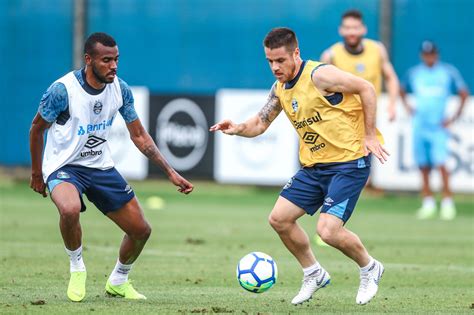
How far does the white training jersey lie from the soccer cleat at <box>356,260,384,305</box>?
2272 mm

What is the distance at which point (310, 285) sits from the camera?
9.23m

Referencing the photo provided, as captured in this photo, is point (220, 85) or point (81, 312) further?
point (220, 85)

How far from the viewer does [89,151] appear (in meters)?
9.27

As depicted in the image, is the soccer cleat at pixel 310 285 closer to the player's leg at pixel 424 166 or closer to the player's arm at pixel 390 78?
the player's arm at pixel 390 78

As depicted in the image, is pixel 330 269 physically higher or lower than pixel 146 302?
lower

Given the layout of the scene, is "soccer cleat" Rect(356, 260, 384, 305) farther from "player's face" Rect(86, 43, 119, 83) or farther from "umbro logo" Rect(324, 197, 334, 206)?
"player's face" Rect(86, 43, 119, 83)

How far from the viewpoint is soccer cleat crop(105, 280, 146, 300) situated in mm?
9398

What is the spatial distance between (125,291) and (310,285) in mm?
1524

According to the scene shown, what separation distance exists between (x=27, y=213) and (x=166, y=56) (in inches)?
254

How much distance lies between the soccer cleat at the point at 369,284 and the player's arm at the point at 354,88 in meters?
0.90

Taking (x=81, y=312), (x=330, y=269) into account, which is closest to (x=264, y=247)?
(x=330, y=269)

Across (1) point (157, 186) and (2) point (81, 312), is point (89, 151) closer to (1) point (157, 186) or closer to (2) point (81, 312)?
(2) point (81, 312)

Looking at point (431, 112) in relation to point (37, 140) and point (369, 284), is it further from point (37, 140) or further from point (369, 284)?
point (37, 140)

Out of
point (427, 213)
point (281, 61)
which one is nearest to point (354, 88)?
point (281, 61)
